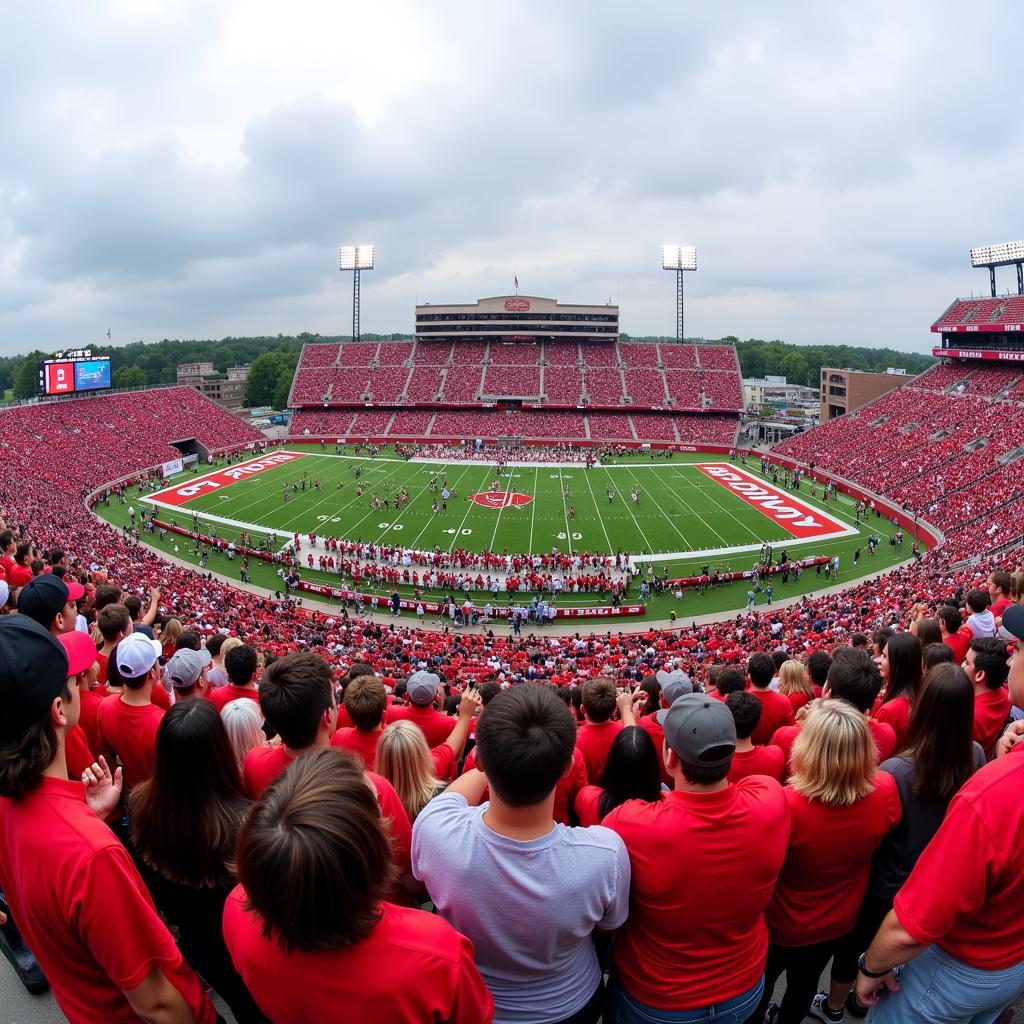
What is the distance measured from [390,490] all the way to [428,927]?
4335 cm

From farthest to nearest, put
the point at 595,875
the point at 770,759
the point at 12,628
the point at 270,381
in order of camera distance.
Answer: the point at 270,381 → the point at 770,759 → the point at 595,875 → the point at 12,628

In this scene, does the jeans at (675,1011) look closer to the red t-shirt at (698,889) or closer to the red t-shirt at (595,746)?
the red t-shirt at (698,889)

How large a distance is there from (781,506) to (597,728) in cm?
3861

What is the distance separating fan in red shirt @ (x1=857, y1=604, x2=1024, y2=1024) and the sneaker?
3.56 ft

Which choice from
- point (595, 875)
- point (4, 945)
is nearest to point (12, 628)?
point (595, 875)

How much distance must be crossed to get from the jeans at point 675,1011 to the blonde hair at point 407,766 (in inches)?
51.0

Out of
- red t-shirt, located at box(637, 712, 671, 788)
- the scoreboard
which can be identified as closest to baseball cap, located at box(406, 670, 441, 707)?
red t-shirt, located at box(637, 712, 671, 788)

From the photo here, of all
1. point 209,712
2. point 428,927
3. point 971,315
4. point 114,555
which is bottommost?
point 114,555

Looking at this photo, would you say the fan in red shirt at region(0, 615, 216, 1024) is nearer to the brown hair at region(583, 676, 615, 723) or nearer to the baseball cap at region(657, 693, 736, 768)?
the baseball cap at region(657, 693, 736, 768)

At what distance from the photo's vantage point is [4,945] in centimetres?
397

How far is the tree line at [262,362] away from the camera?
104 meters

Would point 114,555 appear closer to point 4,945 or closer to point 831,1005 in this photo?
point 4,945

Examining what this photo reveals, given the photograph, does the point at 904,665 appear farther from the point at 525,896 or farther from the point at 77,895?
the point at 77,895

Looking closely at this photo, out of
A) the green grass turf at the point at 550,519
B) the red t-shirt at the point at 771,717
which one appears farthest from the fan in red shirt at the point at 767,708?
the green grass turf at the point at 550,519
